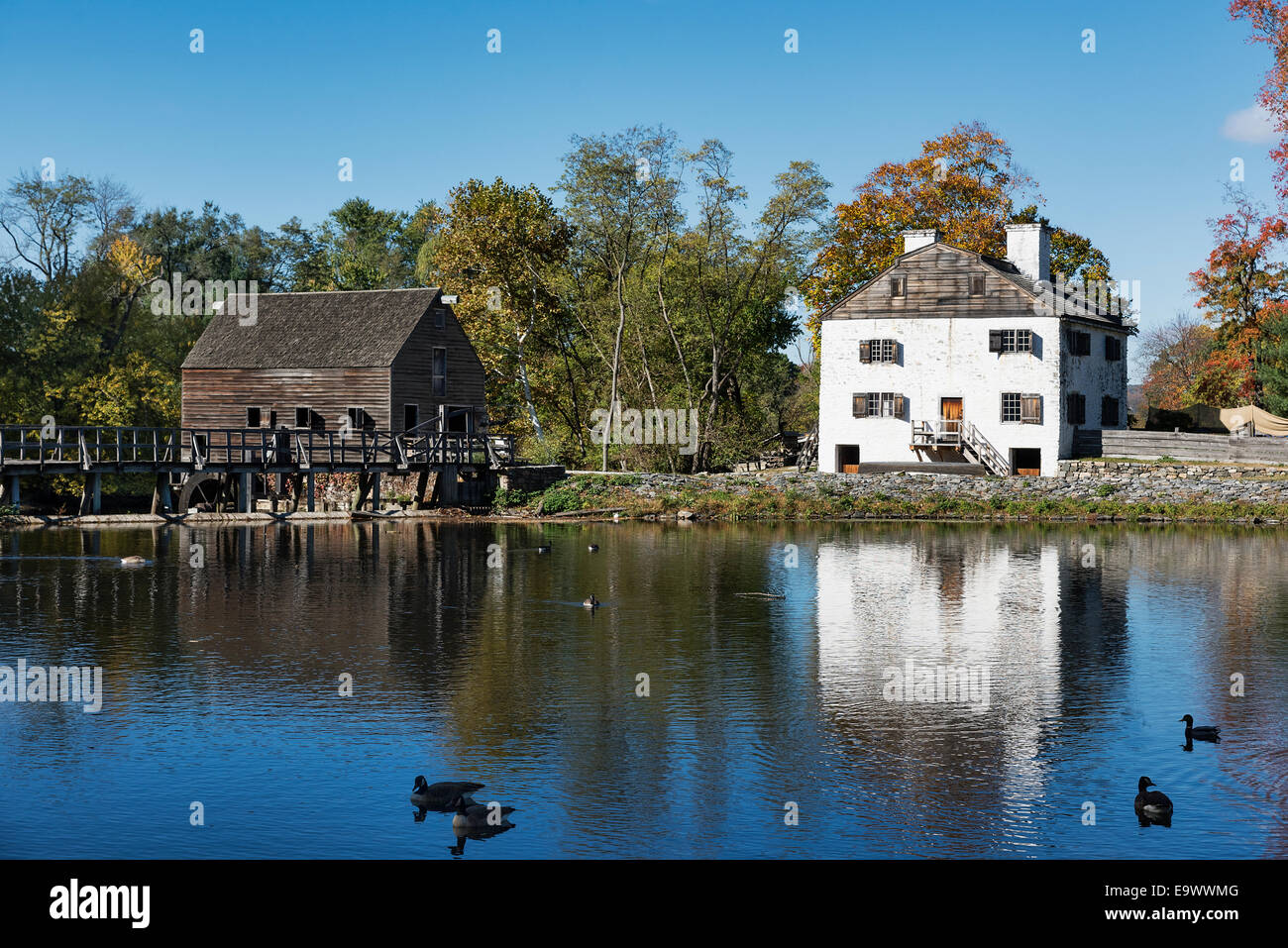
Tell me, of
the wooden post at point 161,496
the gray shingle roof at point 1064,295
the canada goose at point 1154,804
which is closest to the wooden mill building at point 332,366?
the wooden post at point 161,496

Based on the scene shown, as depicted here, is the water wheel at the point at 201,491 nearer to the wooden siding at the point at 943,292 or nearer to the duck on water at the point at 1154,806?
the wooden siding at the point at 943,292

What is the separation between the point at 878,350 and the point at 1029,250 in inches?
393

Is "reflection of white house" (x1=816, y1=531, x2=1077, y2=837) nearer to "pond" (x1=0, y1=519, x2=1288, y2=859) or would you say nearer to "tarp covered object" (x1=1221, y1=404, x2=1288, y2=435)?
"pond" (x1=0, y1=519, x2=1288, y2=859)

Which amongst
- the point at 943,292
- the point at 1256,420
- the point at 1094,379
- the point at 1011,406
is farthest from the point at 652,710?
the point at 1094,379

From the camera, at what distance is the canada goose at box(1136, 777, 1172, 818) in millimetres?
14375

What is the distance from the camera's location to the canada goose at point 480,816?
13984 mm

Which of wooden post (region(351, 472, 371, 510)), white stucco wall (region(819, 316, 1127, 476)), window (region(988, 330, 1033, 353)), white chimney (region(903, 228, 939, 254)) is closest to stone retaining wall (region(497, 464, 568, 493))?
wooden post (region(351, 472, 371, 510))

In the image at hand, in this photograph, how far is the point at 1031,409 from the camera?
59938 millimetres

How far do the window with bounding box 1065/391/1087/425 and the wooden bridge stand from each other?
85.1 ft

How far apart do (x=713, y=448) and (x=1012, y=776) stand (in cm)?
5290

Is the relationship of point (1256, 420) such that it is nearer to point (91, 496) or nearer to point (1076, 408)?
point (1076, 408)
